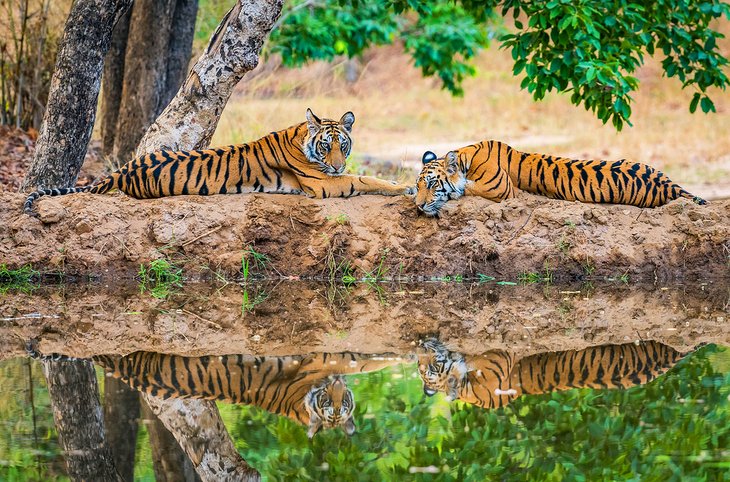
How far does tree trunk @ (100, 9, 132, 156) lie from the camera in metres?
13.1

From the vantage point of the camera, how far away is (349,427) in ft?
16.9

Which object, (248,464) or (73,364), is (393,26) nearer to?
(73,364)

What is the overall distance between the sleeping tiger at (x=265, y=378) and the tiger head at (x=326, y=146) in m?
3.30

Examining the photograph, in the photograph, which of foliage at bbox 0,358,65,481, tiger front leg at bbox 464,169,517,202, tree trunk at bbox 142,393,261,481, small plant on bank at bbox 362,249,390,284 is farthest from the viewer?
tiger front leg at bbox 464,169,517,202

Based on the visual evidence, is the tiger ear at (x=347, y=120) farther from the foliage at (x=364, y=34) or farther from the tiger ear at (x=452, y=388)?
the foliage at (x=364, y=34)

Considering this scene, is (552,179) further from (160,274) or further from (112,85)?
(112,85)

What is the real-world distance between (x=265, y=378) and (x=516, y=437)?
160 centimetres

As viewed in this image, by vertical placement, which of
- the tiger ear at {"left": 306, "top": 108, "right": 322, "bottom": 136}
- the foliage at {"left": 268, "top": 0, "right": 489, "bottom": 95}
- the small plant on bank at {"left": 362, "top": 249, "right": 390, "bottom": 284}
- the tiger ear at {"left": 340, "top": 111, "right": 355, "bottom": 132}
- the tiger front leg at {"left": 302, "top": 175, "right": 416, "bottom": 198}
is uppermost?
the foliage at {"left": 268, "top": 0, "right": 489, "bottom": 95}

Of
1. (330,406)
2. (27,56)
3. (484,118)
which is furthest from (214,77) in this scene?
(484,118)

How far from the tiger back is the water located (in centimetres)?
2

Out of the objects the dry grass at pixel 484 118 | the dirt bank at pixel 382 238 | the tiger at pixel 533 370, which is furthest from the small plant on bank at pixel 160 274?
the dry grass at pixel 484 118

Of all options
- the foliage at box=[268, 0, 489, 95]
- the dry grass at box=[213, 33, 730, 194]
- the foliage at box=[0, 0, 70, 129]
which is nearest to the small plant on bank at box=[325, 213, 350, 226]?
the dry grass at box=[213, 33, 730, 194]

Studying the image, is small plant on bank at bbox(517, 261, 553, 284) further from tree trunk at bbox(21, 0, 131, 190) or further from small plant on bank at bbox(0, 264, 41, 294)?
tree trunk at bbox(21, 0, 131, 190)

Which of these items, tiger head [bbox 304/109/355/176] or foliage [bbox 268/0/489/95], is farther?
foliage [bbox 268/0/489/95]
